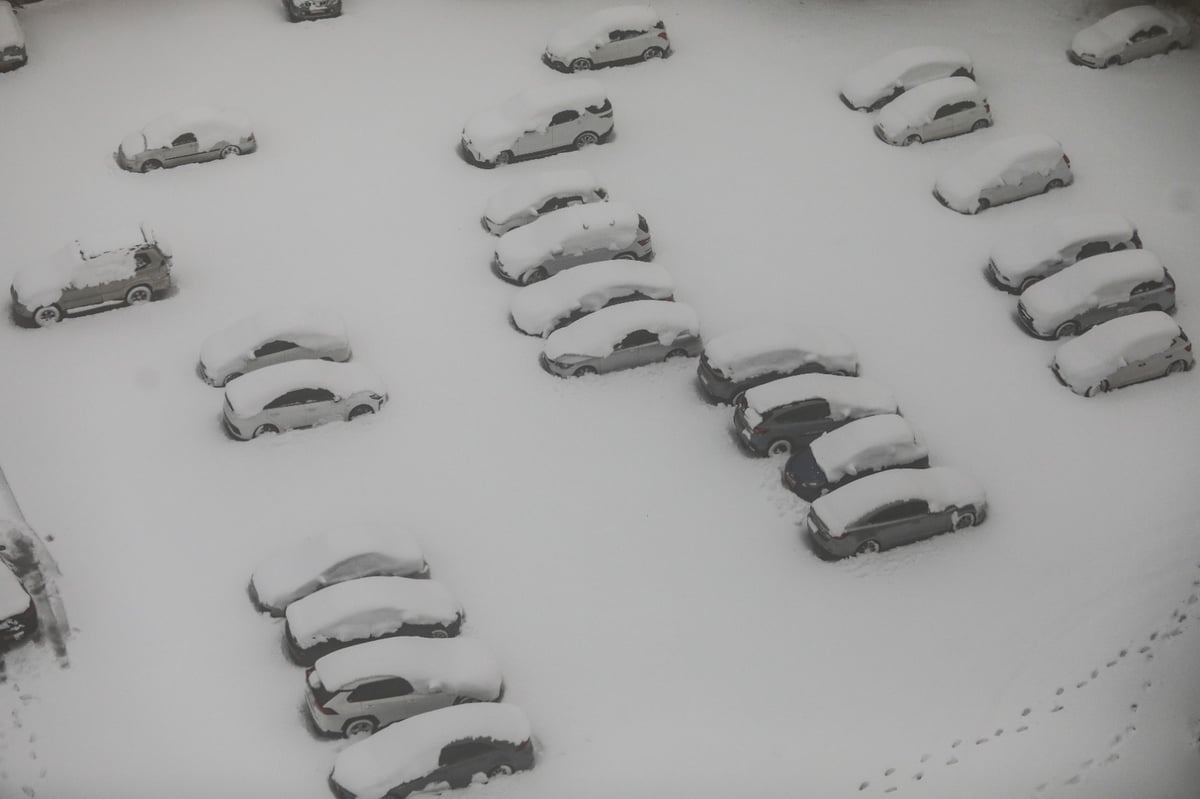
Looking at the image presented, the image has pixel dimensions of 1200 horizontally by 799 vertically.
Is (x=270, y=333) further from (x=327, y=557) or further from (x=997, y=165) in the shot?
(x=997, y=165)

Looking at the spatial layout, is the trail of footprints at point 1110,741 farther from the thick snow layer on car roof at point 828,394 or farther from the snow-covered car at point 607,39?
the snow-covered car at point 607,39

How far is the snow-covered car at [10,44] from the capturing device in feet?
113

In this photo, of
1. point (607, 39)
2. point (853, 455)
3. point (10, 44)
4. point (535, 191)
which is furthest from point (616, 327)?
point (10, 44)

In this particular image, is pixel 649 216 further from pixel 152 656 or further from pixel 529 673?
pixel 152 656

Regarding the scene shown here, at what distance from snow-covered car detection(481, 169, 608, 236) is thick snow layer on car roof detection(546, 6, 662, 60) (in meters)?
5.48

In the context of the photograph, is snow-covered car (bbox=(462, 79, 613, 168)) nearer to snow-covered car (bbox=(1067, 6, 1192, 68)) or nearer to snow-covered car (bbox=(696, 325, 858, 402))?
snow-covered car (bbox=(696, 325, 858, 402))

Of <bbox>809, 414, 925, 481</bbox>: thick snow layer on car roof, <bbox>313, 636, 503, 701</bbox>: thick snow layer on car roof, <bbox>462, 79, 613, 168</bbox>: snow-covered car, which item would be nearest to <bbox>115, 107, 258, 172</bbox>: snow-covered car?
<bbox>462, 79, 613, 168</bbox>: snow-covered car

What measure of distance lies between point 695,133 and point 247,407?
13820 millimetres

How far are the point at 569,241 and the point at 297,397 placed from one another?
23.3 ft

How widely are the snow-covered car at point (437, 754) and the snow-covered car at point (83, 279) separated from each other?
12181 millimetres

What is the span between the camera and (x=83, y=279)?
2839 cm

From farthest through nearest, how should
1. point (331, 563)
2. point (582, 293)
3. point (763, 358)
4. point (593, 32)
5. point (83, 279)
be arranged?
point (593, 32) → point (582, 293) → point (83, 279) → point (763, 358) → point (331, 563)

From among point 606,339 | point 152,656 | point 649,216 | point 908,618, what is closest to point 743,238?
point 649,216

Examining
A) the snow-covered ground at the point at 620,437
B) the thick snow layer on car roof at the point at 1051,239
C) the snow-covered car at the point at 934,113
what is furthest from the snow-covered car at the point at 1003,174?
the thick snow layer on car roof at the point at 1051,239
